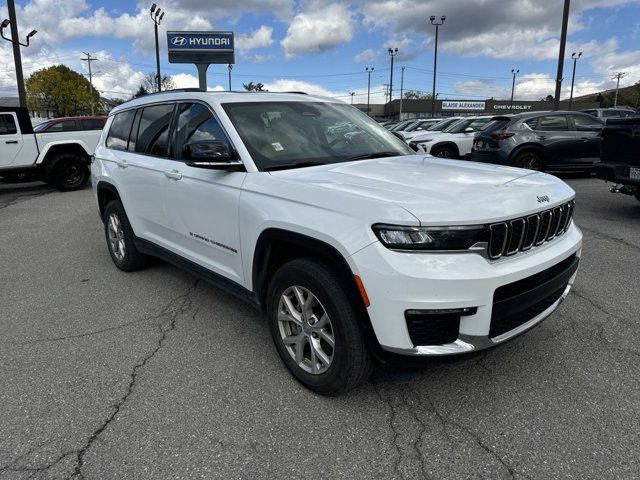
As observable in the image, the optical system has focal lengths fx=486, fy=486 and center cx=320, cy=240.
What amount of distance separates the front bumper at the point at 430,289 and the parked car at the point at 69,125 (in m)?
11.7

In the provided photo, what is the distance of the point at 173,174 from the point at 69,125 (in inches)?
410

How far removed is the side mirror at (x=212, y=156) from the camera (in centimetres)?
306

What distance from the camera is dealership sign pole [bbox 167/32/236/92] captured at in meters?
28.7

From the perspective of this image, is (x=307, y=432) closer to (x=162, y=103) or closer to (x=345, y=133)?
(x=345, y=133)

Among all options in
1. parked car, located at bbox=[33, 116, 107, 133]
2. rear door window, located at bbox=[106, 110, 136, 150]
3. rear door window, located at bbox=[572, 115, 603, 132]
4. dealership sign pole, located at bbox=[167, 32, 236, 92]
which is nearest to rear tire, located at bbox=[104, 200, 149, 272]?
rear door window, located at bbox=[106, 110, 136, 150]

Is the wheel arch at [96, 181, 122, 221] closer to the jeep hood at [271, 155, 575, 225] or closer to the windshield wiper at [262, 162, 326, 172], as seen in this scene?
the windshield wiper at [262, 162, 326, 172]

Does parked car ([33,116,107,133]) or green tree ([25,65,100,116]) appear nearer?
parked car ([33,116,107,133])

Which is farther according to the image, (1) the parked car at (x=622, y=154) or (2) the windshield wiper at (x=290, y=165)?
(1) the parked car at (x=622, y=154)

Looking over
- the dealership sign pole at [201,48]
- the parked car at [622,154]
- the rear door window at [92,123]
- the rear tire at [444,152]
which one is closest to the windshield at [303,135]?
the parked car at [622,154]

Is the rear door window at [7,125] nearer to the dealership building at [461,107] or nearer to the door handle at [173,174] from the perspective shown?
the door handle at [173,174]

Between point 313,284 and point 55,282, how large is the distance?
12.0 ft

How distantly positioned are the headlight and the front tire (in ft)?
1.28

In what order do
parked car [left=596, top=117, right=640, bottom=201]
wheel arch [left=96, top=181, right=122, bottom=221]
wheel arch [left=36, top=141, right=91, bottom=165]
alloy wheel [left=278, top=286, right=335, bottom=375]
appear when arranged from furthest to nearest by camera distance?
wheel arch [left=36, top=141, right=91, bottom=165], parked car [left=596, top=117, right=640, bottom=201], wheel arch [left=96, top=181, right=122, bottom=221], alloy wheel [left=278, top=286, right=335, bottom=375]

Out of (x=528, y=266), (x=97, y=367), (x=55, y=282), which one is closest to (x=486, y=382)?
(x=528, y=266)
